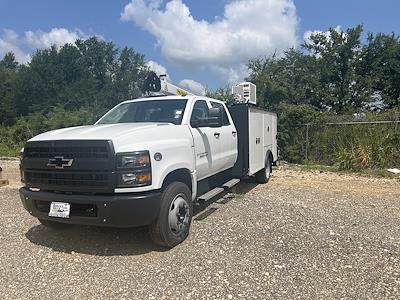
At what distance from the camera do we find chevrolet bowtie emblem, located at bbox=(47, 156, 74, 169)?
416 cm

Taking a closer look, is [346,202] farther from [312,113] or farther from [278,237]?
[312,113]

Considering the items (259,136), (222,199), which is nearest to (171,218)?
(222,199)

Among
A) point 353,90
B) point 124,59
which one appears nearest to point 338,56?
point 353,90

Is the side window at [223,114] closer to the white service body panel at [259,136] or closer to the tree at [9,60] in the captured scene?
the white service body panel at [259,136]

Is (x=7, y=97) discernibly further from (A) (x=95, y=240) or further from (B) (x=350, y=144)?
(A) (x=95, y=240)

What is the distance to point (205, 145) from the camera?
18.5ft

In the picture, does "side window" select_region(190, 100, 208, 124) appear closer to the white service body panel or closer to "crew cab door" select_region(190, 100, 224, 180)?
"crew cab door" select_region(190, 100, 224, 180)

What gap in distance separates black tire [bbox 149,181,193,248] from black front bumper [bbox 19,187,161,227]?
0.43 feet

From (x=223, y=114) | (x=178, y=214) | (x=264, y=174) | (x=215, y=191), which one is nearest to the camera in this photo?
(x=178, y=214)

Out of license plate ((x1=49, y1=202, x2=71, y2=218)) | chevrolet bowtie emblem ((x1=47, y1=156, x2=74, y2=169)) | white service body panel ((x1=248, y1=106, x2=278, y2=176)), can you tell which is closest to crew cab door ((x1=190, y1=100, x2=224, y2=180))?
white service body panel ((x1=248, y1=106, x2=278, y2=176))

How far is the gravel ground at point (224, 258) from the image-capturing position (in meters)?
3.56

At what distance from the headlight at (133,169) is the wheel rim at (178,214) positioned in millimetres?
633

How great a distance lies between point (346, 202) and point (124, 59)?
56554mm

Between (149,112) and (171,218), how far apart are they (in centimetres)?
192
